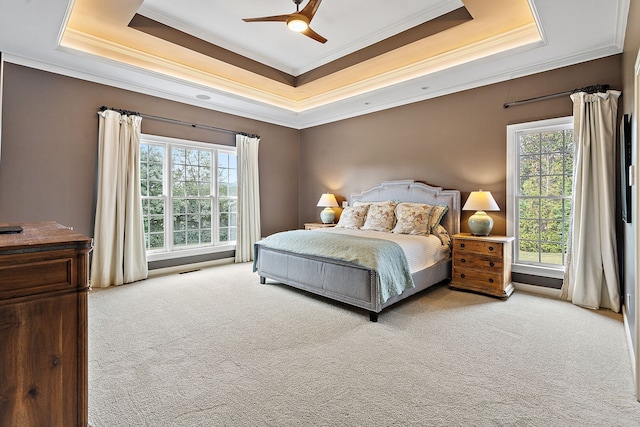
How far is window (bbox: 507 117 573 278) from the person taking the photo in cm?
376

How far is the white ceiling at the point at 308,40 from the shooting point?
2.78 meters

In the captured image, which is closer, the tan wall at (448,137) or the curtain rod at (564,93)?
the curtain rod at (564,93)

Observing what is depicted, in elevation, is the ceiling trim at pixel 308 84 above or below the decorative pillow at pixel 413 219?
above

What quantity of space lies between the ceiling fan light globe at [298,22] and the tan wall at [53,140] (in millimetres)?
2807

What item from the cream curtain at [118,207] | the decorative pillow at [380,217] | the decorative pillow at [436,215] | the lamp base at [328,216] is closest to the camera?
the cream curtain at [118,207]

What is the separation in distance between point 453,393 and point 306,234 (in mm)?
2436

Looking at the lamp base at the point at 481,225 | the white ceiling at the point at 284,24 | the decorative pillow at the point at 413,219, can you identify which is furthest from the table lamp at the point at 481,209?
the white ceiling at the point at 284,24

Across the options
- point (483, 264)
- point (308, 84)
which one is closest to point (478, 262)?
point (483, 264)

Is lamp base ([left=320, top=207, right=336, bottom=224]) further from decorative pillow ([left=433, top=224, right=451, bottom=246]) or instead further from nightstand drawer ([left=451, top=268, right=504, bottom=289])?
nightstand drawer ([left=451, top=268, right=504, bottom=289])

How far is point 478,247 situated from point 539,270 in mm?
800

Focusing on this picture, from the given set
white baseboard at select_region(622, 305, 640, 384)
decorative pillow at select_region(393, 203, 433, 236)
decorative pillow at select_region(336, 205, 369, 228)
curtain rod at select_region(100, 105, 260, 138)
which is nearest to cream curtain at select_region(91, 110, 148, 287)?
curtain rod at select_region(100, 105, 260, 138)

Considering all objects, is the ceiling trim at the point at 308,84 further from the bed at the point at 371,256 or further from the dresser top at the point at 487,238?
the dresser top at the point at 487,238

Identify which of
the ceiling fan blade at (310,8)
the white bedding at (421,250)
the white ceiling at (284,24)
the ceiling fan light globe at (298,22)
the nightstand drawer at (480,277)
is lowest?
the nightstand drawer at (480,277)

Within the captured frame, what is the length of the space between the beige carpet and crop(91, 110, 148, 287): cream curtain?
2.28 feet
